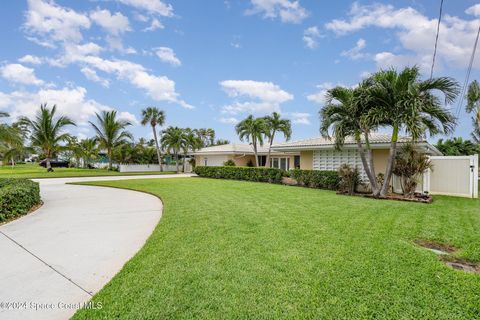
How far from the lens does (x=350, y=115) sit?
40.8 feet

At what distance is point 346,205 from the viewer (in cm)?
944

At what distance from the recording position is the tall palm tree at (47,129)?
1120 inches

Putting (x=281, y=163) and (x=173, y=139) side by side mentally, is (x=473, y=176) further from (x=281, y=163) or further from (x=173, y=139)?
(x=173, y=139)

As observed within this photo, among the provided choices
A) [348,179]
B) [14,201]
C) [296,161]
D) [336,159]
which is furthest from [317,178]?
[14,201]

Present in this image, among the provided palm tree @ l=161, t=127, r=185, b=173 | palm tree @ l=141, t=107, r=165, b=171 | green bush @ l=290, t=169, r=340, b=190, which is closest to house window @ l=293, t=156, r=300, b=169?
green bush @ l=290, t=169, r=340, b=190

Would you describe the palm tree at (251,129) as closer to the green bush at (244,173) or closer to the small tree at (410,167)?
the green bush at (244,173)

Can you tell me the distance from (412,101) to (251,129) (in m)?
16.3

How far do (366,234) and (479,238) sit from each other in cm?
250

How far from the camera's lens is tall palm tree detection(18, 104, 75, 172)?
2844 centimetres

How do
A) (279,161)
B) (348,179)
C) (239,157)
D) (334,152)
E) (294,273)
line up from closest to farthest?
(294,273) < (348,179) < (334,152) < (279,161) < (239,157)

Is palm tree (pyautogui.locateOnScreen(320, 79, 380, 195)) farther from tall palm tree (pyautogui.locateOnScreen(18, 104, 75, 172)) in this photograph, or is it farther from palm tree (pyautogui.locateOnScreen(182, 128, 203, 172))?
tall palm tree (pyautogui.locateOnScreen(18, 104, 75, 172))

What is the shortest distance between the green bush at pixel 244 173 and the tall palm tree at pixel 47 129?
17.3 m

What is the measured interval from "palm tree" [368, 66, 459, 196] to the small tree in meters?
1.24

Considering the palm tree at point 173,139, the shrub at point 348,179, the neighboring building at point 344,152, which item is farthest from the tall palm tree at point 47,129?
the shrub at point 348,179
